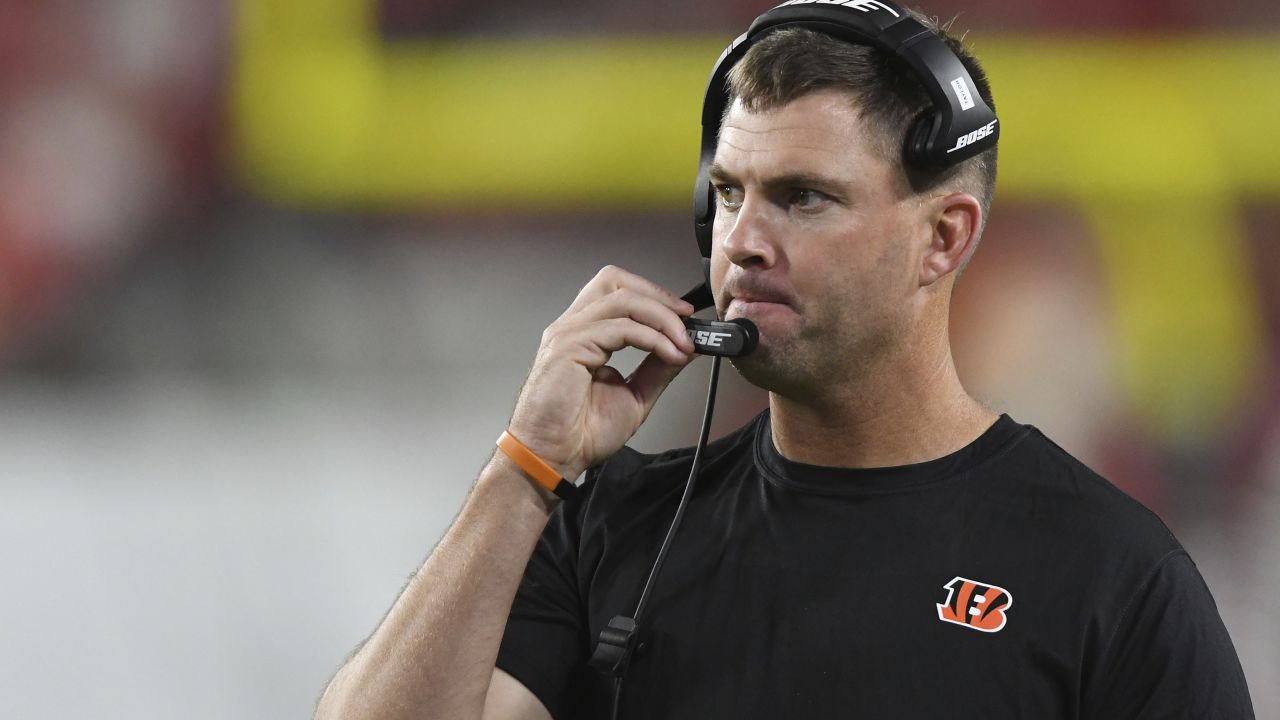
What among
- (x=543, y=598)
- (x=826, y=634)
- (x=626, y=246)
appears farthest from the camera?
(x=626, y=246)

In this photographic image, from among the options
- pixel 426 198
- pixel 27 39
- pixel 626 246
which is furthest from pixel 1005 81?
pixel 27 39

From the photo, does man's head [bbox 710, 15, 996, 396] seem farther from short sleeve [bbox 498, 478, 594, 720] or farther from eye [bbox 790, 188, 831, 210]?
short sleeve [bbox 498, 478, 594, 720]

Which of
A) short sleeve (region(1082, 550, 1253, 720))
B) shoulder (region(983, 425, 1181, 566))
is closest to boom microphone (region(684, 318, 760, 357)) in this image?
shoulder (region(983, 425, 1181, 566))

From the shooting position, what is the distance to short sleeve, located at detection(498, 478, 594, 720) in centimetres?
105

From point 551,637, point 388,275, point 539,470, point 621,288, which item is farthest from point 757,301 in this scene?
point 388,275

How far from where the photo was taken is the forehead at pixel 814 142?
3.23 feet

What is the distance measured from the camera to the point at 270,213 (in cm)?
196

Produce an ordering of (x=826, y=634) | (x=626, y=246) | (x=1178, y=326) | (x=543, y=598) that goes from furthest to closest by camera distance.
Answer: (x=626, y=246) < (x=1178, y=326) < (x=543, y=598) < (x=826, y=634)

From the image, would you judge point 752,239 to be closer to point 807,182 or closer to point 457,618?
point 807,182

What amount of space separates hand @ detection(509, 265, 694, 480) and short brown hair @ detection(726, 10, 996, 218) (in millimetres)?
176

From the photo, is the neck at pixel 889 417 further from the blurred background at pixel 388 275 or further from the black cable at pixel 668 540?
the blurred background at pixel 388 275

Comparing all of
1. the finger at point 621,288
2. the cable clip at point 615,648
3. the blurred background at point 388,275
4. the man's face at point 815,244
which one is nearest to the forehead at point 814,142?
the man's face at point 815,244

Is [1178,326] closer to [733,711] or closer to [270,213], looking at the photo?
[733,711]

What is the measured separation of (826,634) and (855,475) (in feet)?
0.43
